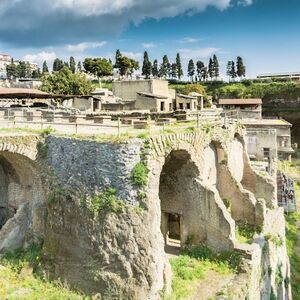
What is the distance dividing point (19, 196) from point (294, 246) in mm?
19302

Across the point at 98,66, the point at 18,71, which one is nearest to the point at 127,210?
the point at 98,66

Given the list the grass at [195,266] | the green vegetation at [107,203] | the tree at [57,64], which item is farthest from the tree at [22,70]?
the green vegetation at [107,203]

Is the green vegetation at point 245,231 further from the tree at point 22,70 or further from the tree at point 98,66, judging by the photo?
the tree at point 22,70

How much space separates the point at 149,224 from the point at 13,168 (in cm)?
781

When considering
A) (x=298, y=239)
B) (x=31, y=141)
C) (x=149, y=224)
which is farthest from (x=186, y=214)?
(x=298, y=239)

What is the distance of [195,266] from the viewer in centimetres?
1516

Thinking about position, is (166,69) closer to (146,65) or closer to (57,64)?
(146,65)

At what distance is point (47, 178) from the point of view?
15.7 meters

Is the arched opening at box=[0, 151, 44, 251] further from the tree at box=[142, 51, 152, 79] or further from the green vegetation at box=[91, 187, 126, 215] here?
the tree at box=[142, 51, 152, 79]

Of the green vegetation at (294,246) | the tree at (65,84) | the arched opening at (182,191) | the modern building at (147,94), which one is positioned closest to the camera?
the arched opening at (182,191)

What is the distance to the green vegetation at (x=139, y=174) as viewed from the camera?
43.0 ft

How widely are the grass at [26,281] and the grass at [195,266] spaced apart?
11.9 feet

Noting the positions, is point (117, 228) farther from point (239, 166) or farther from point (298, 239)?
point (298, 239)

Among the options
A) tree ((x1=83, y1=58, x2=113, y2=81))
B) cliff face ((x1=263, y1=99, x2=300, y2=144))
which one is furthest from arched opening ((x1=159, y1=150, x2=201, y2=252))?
tree ((x1=83, y1=58, x2=113, y2=81))
